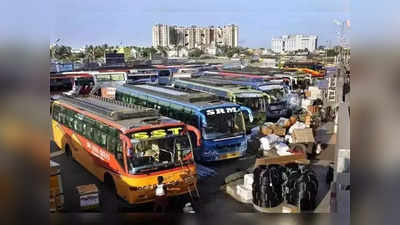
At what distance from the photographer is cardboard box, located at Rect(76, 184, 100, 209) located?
2.46 metres

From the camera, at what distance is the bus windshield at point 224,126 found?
106 inches

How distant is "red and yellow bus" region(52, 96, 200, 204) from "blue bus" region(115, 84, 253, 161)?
0.24ft

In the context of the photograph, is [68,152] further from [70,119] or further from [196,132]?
[196,132]

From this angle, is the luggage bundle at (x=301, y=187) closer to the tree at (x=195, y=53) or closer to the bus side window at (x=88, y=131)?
the tree at (x=195, y=53)

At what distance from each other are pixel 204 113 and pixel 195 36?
46 cm

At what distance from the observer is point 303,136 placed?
2.68 metres

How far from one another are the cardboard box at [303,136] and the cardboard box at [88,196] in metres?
1.18

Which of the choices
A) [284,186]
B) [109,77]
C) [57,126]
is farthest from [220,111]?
[57,126]

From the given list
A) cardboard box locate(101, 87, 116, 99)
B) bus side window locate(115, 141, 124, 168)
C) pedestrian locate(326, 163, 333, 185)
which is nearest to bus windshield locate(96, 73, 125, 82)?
cardboard box locate(101, 87, 116, 99)

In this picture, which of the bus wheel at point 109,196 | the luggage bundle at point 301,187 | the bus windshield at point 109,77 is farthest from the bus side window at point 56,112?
the luggage bundle at point 301,187

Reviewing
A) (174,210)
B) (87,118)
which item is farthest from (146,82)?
(174,210)

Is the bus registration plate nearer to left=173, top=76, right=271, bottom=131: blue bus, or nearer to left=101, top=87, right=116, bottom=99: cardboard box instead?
left=173, top=76, right=271, bottom=131: blue bus

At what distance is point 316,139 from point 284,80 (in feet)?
1.71
